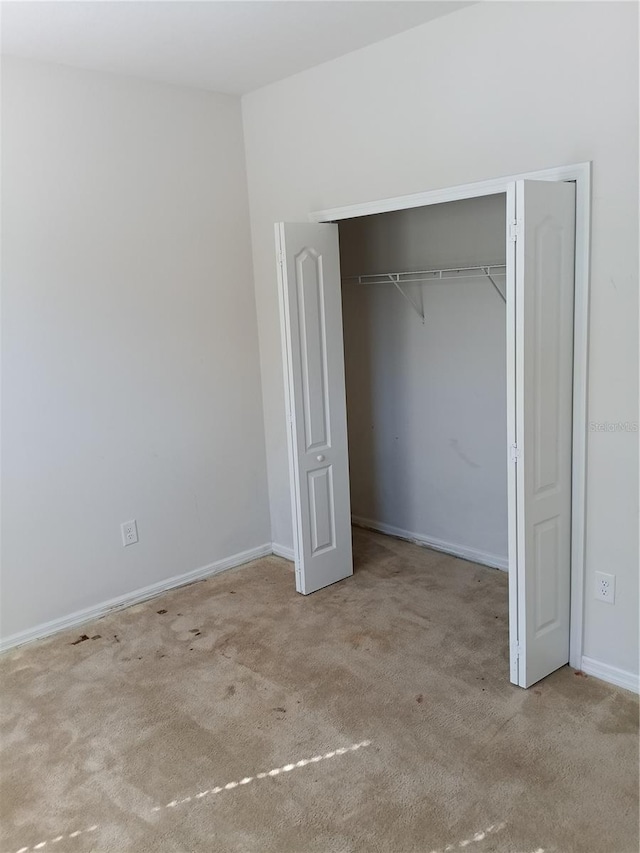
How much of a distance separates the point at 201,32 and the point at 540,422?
217 cm

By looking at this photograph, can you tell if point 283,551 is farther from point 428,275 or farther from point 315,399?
point 428,275

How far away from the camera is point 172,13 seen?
2.77m

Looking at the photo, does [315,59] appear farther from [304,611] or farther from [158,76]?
[304,611]

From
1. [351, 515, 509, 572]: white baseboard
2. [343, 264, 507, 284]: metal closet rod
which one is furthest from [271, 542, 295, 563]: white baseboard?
[343, 264, 507, 284]: metal closet rod

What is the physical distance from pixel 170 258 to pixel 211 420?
950 millimetres

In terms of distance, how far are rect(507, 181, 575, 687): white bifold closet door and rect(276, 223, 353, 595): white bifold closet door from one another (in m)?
1.29

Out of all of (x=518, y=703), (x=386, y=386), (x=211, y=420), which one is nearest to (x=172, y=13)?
(x=211, y=420)

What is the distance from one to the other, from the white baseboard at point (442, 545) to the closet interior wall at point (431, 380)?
0.01 metres

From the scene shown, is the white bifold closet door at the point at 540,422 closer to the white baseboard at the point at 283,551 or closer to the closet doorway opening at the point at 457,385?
the closet doorway opening at the point at 457,385

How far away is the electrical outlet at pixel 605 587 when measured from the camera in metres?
2.79

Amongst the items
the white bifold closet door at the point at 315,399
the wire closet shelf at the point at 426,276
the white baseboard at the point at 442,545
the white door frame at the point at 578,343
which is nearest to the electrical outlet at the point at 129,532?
the white bifold closet door at the point at 315,399

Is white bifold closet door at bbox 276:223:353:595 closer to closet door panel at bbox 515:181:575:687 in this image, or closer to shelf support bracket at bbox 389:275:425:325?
shelf support bracket at bbox 389:275:425:325

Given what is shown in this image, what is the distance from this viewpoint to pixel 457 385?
4082 mm

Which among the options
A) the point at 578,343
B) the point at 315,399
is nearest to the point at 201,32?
the point at 315,399
